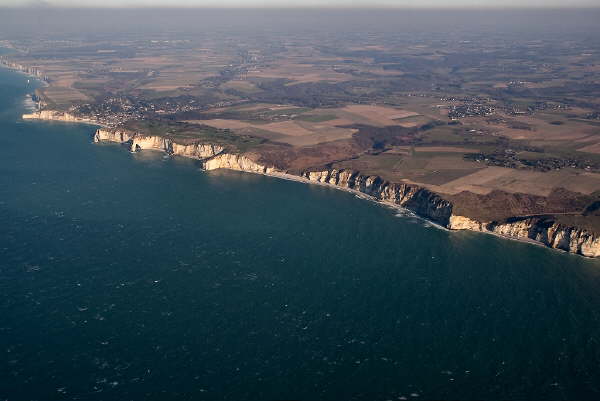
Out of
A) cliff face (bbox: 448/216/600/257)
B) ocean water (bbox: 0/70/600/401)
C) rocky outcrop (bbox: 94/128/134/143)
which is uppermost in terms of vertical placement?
rocky outcrop (bbox: 94/128/134/143)

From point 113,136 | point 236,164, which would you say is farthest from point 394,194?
point 113,136

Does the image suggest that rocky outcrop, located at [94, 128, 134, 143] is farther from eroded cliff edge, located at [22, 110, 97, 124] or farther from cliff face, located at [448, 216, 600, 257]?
cliff face, located at [448, 216, 600, 257]

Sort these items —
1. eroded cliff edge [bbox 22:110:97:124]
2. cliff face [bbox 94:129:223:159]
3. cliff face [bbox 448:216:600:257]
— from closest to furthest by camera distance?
1. cliff face [bbox 448:216:600:257]
2. cliff face [bbox 94:129:223:159]
3. eroded cliff edge [bbox 22:110:97:124]

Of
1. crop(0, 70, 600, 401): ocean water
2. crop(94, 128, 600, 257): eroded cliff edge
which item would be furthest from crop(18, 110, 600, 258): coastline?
crop(0, 70, 600, 401): ocean water

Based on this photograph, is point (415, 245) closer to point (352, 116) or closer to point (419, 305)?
point (419, 305)

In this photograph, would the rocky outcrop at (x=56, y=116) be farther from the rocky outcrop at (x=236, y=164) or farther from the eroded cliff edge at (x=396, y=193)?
the rocky outcrop at (x=236, y=164)

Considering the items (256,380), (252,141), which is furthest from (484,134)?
(256,380)

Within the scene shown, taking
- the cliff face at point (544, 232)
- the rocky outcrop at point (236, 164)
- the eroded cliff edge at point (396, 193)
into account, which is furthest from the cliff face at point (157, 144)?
the cliff face at point (544, 232)

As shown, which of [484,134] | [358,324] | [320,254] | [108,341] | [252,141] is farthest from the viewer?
[484,134]
